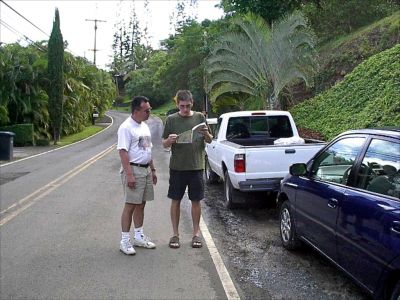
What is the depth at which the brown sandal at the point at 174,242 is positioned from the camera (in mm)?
6191

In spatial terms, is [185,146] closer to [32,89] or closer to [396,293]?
[396,293]

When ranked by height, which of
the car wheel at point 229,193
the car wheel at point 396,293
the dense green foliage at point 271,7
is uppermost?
the dense green foliage at point 271,7

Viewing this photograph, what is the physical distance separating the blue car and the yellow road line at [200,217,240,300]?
0.99 metres

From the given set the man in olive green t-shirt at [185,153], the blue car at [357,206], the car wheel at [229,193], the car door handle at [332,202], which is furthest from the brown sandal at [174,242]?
the car wheel at [229,193]

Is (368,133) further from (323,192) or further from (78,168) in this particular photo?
(78,168)

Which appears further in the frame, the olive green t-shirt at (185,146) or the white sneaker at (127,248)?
the olive green t-shirt at (185,146)

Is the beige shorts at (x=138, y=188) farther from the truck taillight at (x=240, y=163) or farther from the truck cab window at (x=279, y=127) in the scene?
the truck cab window at (x=279, y=127)

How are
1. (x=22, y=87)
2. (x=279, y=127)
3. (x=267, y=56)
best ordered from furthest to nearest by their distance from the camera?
(x=22, y=87)
(x=267, y=56)
(x=279, y=127)

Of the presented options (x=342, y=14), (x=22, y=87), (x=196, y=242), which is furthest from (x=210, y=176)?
(x=22, y=87)

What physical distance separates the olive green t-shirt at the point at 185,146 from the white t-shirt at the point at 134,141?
36 cm

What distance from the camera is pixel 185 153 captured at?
6137mm

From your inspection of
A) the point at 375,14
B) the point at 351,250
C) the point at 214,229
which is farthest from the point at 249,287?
the point at 375,14

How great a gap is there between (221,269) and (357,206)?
1886 millimetres

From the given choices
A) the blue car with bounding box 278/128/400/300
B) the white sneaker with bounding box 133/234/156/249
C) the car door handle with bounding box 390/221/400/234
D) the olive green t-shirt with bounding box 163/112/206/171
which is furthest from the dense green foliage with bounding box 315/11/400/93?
the car door handle with bounding box 390/221/400/234
